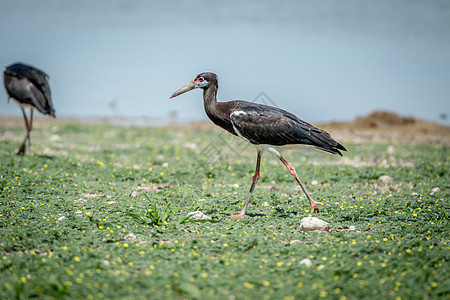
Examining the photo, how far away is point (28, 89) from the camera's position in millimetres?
11664

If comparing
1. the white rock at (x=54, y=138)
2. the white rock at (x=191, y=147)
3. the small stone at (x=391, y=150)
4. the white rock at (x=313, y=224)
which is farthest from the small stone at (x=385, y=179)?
the white rock at (x=54, y=138)

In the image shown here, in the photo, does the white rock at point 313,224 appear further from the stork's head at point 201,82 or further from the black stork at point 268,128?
the stork's head at point 201,82

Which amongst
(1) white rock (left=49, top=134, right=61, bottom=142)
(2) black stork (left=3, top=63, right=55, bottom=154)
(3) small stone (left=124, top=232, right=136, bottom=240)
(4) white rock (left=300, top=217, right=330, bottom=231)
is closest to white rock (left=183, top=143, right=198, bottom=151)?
(2) black stork (left=3, top=63, right=55, bottom=154)

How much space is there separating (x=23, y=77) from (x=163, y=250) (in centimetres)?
851

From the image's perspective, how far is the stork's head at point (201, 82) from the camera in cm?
782

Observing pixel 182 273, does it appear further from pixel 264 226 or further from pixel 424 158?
pixel 424 158

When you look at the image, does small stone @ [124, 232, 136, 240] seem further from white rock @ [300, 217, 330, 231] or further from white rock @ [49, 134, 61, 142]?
white rock @ [49, 134, 61, 142]

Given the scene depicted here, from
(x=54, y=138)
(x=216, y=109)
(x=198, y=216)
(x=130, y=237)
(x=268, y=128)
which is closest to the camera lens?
(x=130, y=237)

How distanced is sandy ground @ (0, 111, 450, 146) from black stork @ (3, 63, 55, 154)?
25.6 ft

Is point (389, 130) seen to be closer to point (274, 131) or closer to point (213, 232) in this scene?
point (274, 131)

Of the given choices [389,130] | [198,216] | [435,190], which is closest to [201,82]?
[198,216]

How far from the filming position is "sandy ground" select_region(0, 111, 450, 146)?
1795cm

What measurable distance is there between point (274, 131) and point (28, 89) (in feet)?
24.2

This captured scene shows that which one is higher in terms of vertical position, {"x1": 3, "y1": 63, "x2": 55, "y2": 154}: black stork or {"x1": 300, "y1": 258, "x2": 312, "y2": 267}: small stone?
{"x1": 3, "y1": 63, "x2": 55, "y2": 154}: black stork
